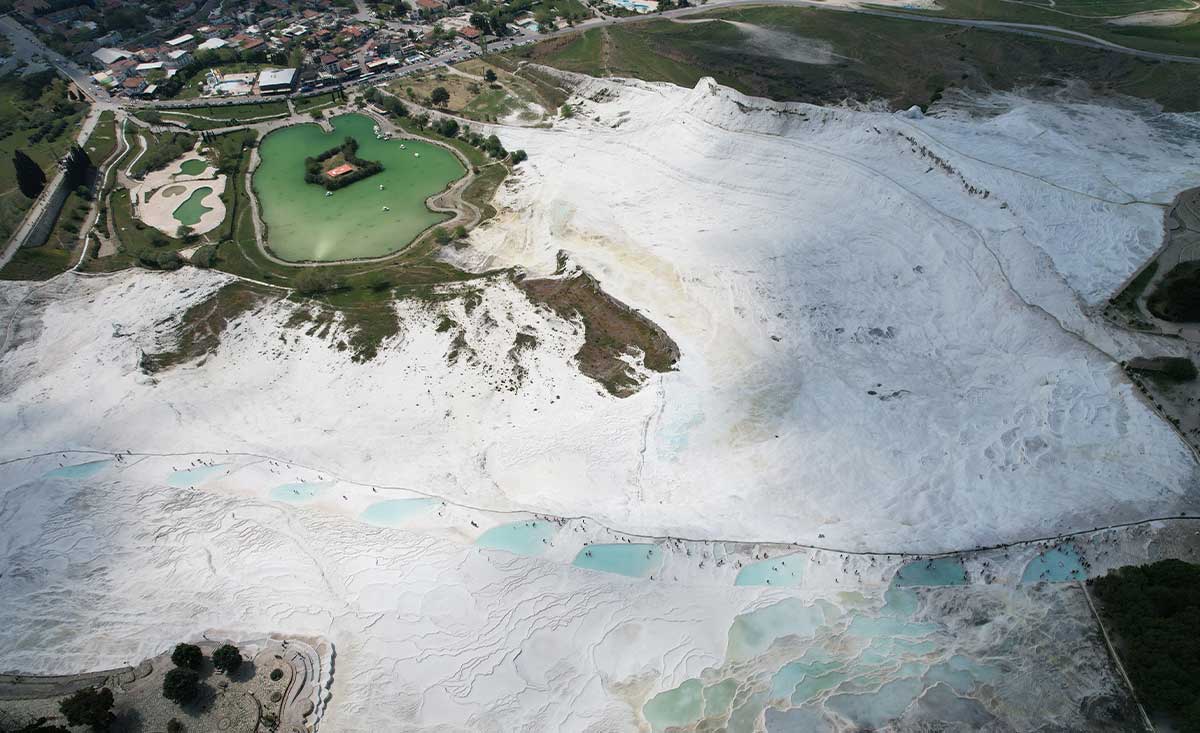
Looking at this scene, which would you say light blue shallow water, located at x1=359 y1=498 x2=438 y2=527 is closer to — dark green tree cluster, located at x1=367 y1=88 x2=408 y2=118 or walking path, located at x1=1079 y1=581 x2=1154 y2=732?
walking path, located at x1=1079 y1=581 x2=1154 y2=732

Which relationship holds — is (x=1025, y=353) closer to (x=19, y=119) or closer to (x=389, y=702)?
(x=389, y=702)

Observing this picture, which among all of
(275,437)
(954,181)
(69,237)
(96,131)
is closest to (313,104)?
(96,131)

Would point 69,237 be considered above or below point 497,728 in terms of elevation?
above

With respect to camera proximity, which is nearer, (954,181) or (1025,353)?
(1025,353)

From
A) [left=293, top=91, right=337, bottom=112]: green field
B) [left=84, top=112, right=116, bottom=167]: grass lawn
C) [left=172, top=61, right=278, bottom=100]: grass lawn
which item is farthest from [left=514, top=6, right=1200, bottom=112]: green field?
[left=84, top=112, right=116, bottom=167]: grass lawn

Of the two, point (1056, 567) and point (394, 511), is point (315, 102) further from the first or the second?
point (1056, 567)


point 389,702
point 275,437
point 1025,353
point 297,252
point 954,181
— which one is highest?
point 954,181
